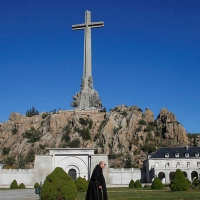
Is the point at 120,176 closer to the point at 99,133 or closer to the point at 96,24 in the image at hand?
the point at 99,133

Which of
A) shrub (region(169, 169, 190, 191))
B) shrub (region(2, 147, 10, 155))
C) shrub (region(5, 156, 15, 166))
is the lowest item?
shrub (region(169, 169, 190, 191))

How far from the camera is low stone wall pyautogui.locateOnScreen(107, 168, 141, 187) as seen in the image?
51062 mm

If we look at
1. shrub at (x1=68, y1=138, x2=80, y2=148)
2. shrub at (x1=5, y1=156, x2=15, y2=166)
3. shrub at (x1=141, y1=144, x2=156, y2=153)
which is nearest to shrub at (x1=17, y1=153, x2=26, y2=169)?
shrub at (x1=5, y1=156, x2=15, y2=166)

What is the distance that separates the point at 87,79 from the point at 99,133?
1429 cm

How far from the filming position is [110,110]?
90375 mm

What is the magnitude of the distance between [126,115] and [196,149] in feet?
91.1

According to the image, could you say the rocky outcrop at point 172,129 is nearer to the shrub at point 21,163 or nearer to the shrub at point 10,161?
the shrub at point 21,163

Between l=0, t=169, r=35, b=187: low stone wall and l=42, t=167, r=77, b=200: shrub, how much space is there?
31.7 metres

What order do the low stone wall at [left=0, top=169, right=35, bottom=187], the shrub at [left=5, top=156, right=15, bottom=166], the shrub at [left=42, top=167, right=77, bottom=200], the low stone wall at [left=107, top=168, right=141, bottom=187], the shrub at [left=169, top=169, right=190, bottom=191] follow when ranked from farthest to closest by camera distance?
the shrub at [left=5, top=156, right=15, bottom=166] < the low stone wall at [left=107, top=168, right=141, bottom=187] < the low stone wall at [left=0, top=169, right=35, bottom=187] < the shrub at [left=169, top=169, right=190, bottom=191] < the shrub at [left=42, top=167, right=77, bottom=200]

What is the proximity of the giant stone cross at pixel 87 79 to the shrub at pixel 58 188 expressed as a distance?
6478cm

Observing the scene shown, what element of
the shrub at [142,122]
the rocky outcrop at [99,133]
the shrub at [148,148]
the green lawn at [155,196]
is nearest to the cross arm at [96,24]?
the rocky outcrop at [99,133]

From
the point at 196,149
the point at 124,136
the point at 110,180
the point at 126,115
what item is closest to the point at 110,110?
the point at 126,115

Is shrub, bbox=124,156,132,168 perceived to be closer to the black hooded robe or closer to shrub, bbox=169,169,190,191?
shrub, bbox=169,169,190,191

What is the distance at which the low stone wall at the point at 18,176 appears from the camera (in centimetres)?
5009
